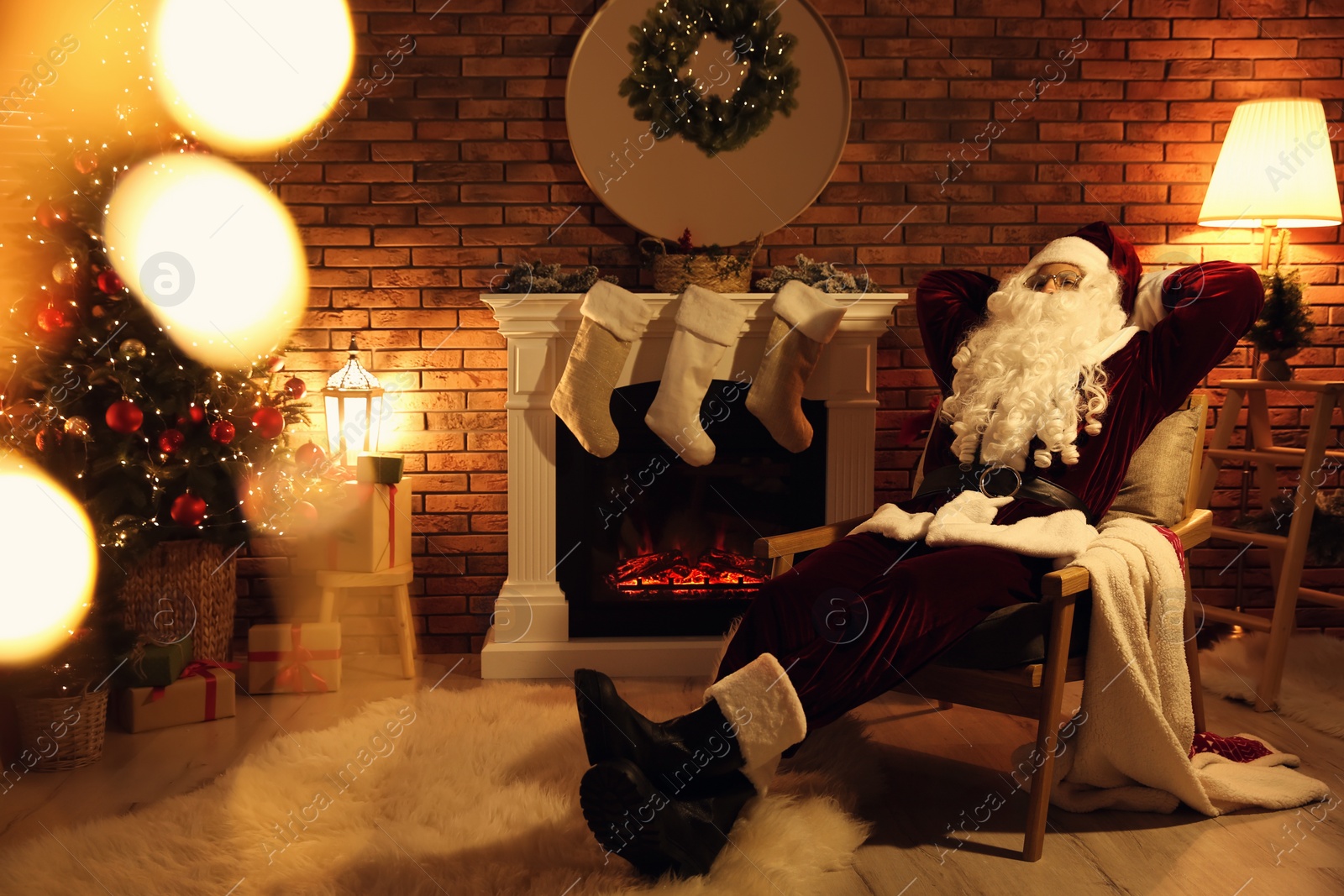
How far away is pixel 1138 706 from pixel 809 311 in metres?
1.48

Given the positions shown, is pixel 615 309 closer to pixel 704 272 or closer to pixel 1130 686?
pixel 704 272

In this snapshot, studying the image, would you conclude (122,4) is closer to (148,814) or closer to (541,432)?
(541,432)

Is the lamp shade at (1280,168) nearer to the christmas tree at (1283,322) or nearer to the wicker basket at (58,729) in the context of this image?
the christmas tree at (1283,322)

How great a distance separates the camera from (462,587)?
11.4 ft

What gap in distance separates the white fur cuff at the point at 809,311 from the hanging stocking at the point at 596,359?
43 centimetres

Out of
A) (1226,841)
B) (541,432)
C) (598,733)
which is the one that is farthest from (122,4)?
(1226,841)

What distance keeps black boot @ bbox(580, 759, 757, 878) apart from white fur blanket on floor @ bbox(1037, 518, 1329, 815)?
2.56 ft

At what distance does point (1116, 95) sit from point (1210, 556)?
1.67 metres

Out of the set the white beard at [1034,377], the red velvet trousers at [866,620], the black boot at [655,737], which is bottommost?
the black boot at [655,737]

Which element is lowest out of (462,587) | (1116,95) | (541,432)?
(462,587)

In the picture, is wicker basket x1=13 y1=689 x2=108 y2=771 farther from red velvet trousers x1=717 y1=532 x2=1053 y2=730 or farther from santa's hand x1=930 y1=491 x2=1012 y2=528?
santa's hand x1=930 y1=491 x2=1012 y2=528

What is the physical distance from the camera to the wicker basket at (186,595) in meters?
2.86

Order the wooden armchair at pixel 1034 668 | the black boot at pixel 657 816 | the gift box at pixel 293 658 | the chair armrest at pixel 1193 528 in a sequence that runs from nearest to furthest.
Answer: the black boot at pixel 657 816 → the wooden armchair at pixel 1034 668 → the chair armrest at pixel 1193 528 → the gift box at pixel 293 658

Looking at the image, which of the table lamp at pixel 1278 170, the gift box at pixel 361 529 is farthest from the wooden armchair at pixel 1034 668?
the gift box at pixel 361 529
